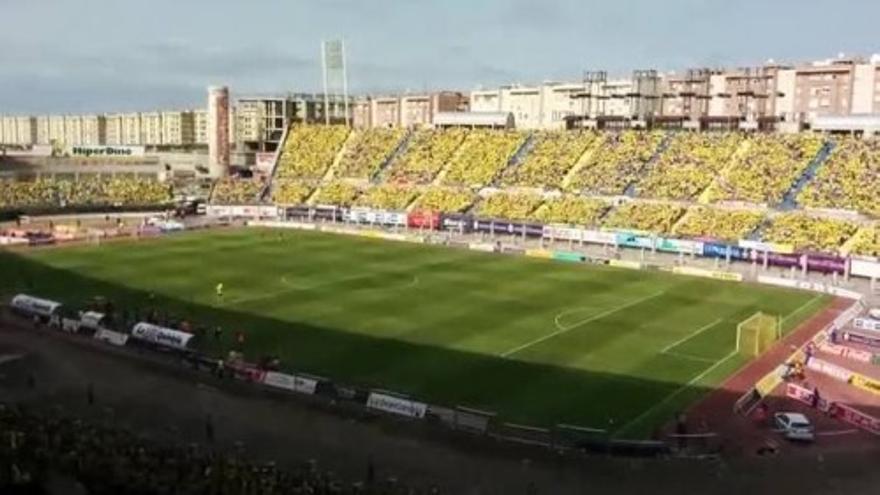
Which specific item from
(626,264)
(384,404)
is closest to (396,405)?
(384,404)

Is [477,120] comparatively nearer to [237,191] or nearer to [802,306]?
[237,191]

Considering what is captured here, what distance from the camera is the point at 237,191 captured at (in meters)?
107

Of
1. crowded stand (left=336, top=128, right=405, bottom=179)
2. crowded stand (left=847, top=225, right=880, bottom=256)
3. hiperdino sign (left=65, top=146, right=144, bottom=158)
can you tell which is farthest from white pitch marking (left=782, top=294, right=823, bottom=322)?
hiperdino sign (left=65, top=146, right=144, bottom=158)

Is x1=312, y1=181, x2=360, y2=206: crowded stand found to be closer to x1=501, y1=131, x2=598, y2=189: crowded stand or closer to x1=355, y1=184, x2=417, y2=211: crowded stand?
x1=355, y1=184, x2=417, y2=211: crowded stand

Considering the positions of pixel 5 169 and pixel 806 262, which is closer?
pixel 806 262

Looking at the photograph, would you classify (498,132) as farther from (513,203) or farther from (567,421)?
(567,421)

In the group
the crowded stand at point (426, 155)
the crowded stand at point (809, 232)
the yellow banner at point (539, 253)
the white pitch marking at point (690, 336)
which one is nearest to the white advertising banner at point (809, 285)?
the crowded stand at point (809, 232)

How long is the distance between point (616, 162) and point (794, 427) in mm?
58420

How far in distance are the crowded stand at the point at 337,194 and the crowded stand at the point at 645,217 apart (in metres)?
30.2

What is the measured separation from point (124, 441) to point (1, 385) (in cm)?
1609

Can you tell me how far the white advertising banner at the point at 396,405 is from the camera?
3338cm

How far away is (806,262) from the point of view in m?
66.3

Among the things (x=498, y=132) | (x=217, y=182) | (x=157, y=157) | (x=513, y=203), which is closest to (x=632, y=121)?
(x=498, y=132)

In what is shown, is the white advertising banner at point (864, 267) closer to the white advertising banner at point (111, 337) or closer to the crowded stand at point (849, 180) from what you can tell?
the crowded stand at point (849, 180)
